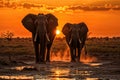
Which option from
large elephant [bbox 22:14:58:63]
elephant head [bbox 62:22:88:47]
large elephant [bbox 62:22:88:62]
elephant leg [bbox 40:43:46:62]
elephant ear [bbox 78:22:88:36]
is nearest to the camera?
elephant leg [bbox 40:43:46:62]

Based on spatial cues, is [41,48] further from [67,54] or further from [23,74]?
[67,54]

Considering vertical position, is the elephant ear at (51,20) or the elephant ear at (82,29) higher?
the elephant ear at (51,20)

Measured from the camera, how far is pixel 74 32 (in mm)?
42938

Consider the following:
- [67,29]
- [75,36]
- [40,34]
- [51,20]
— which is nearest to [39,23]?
[40,34]

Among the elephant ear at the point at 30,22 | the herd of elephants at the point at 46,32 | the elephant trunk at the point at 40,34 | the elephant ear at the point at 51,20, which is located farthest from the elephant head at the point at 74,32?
the elephant trunk at the point at 40,34

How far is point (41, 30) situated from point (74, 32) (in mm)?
5911

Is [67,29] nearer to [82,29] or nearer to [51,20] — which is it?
[82,29]

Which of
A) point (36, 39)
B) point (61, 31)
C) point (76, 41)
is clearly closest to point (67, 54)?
point (61, 31)

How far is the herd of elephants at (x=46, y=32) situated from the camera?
37406 millimetres

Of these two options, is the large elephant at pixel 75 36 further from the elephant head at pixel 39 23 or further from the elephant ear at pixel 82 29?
the elephant head at pixel 39 23

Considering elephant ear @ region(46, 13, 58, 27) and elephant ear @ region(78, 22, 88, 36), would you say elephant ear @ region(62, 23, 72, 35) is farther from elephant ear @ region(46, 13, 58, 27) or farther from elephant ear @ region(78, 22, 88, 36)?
elephant ear @ region(46, 13, 58, 27)

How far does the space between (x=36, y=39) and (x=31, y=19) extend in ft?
7.89

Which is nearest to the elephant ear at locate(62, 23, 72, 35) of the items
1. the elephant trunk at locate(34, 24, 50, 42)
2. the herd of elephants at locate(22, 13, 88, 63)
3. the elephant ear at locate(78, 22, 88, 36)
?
the herd of elephants at locate(22, 13, 88, 63)

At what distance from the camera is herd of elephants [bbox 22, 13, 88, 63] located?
37.4 meters
